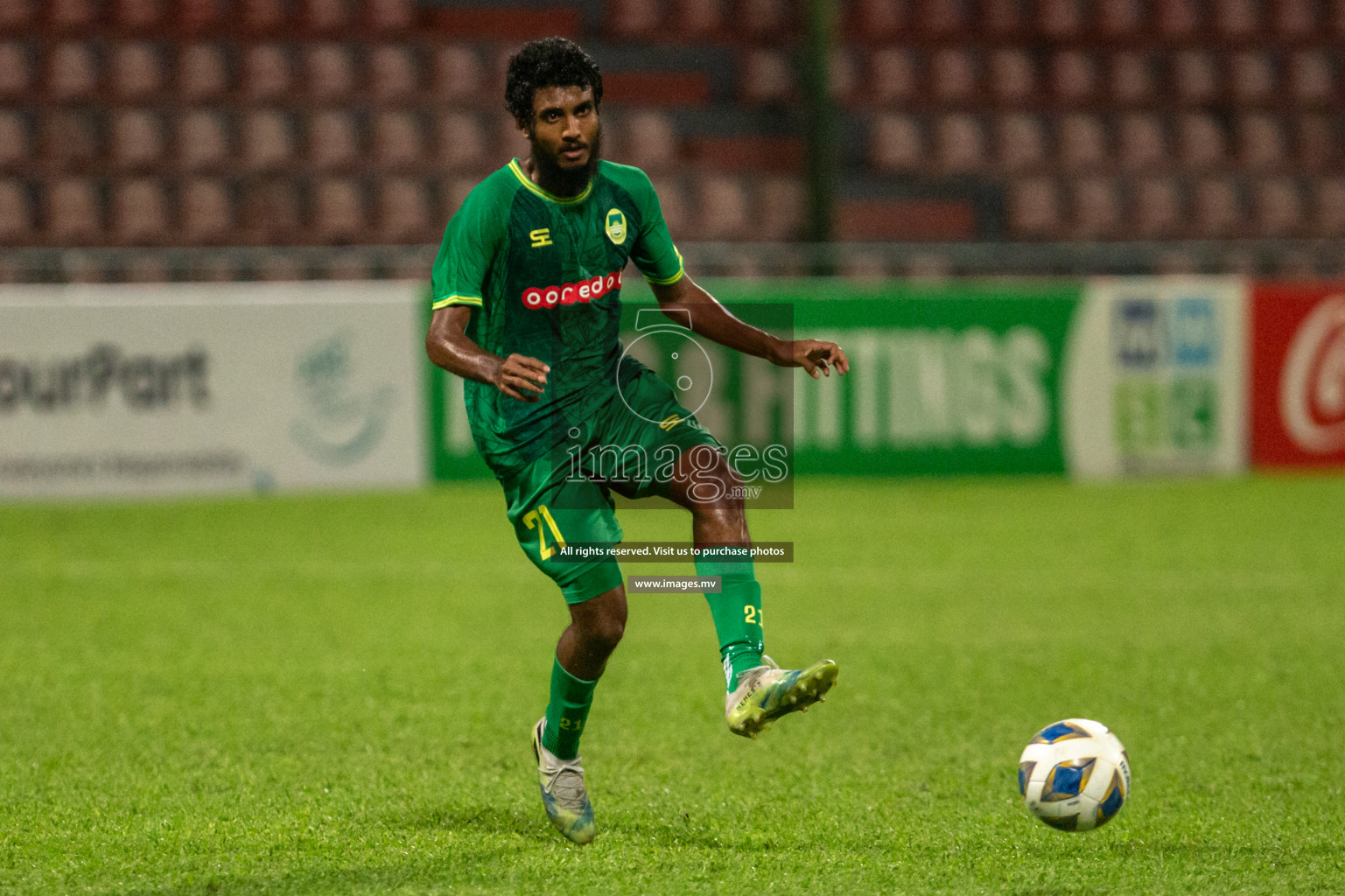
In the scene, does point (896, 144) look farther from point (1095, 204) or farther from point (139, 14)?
point (139, 14)

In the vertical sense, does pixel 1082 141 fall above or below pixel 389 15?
below

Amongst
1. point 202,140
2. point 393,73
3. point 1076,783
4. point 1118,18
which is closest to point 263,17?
point 393,73

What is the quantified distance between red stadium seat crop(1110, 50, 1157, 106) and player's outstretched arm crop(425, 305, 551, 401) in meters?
14.5

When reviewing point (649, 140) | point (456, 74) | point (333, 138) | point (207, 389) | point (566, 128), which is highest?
point (456, 74)

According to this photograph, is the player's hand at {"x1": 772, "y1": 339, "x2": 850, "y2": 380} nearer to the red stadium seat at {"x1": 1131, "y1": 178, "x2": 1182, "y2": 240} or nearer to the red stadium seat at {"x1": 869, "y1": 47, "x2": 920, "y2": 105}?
the red stadium seat at {"x1": 1131, "y1": 178, "x2": 1182, "y2": 240}

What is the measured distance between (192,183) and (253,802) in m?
10.7

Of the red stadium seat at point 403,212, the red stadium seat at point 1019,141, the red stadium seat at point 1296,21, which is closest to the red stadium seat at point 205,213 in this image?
the red stadium seat at point 403,212

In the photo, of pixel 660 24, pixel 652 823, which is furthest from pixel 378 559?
pixel 660 24

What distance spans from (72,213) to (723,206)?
592 cm

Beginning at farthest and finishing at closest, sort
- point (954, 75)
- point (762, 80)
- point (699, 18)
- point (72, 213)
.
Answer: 1. point (954, 75)
2. point (699, 18)
3. point (762, 80)
4. point (72, 213)

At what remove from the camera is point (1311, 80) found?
1750 centimetres

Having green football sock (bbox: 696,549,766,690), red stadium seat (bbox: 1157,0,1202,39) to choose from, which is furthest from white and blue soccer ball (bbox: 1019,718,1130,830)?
red stadium seat (bbox: 1157,0,1202,39)

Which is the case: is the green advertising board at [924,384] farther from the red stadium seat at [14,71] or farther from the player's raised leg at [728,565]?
the player's raised leg at [728,565]

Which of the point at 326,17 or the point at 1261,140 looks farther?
the point at 1261,140
